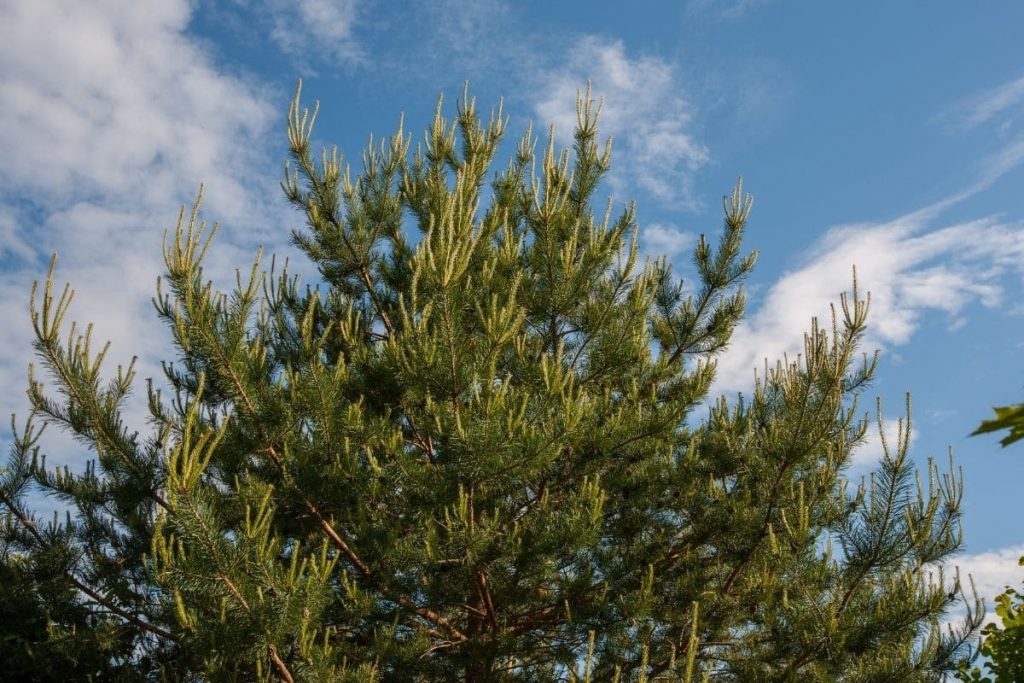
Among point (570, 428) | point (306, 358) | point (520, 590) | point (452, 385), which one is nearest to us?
point (570, 428)

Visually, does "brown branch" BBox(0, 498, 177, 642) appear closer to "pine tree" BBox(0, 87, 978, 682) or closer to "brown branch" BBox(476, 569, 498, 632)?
"pine tree" BBox(0, 87, 978, 682)

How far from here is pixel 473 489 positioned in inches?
246

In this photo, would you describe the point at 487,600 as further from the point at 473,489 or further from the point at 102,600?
the point at 102,600

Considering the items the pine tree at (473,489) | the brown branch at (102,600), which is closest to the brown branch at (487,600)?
the pine tree at (473,489)

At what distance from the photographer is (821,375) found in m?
6.62

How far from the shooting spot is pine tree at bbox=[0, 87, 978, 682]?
233 inches

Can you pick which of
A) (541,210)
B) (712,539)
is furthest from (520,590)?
(541,210)

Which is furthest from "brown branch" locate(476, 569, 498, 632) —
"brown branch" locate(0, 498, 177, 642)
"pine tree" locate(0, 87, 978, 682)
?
"brown branch" locate(0, 498, 177, 642)

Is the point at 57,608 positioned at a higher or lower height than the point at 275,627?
higher

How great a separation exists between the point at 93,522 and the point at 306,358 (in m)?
3.06

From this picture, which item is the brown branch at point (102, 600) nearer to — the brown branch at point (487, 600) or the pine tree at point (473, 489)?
the pine tree at point (473, 489)

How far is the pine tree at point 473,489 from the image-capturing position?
5930 millimetres

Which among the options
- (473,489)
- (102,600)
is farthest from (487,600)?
(102,600)

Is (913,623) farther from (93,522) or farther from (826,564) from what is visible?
(93,522)
